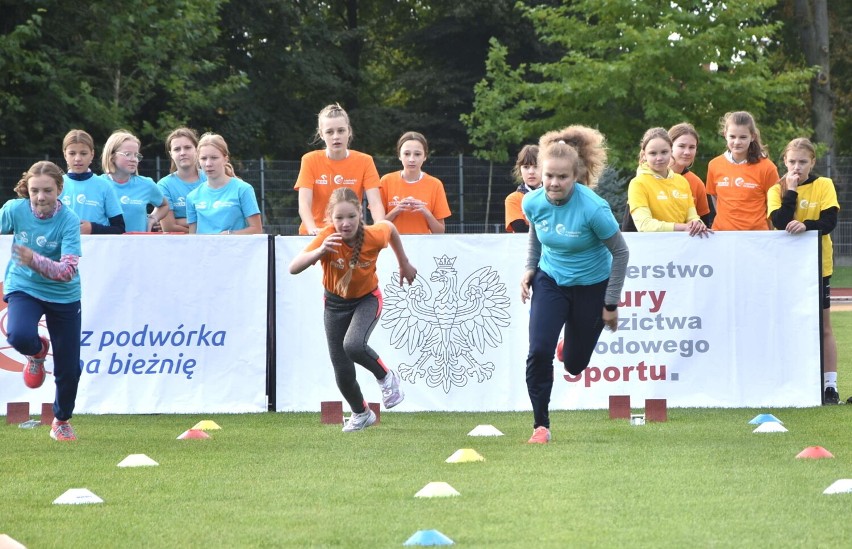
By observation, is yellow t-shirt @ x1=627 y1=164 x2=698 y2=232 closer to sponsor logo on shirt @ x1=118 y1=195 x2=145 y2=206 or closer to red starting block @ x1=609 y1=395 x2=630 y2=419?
red starting block @ x1=609 y1=395 x2=630 y2=419

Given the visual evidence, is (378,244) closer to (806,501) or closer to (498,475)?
(498,475)

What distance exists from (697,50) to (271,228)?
12431mm

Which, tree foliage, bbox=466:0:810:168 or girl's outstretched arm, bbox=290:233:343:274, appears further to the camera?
tree foliage, bbox=466:0:810:168

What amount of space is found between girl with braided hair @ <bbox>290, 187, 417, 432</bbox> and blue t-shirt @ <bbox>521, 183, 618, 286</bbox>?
3.29 ft

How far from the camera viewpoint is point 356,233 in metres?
8.58

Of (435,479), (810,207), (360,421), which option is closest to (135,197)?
(360,421)

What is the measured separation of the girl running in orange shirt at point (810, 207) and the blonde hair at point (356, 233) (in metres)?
3.55

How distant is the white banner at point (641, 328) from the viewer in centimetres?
1026

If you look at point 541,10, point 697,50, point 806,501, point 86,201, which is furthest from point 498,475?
point 541,10

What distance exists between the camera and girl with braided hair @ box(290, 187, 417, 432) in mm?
8445

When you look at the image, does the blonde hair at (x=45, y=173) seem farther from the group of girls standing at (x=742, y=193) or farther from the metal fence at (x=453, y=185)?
the metal fence at (x=453, y=185)

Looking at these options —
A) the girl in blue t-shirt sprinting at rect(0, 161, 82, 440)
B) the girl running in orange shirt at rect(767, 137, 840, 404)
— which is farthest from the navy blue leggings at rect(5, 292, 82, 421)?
the girl running in orange shirt at rect(767, 137, 840, 404)

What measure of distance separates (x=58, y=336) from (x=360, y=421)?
2.08 metres

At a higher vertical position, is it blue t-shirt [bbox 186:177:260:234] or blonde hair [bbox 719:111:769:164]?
blonde hair [bbox 719:111:769:164]
